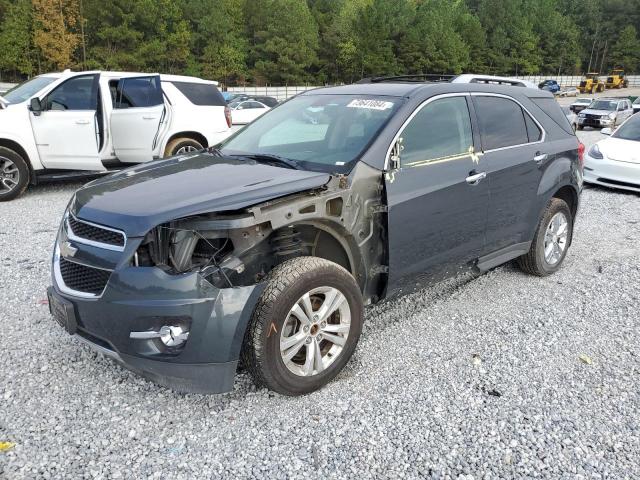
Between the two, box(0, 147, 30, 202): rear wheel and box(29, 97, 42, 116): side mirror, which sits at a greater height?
box(29, 97, 42, 116): side mirror

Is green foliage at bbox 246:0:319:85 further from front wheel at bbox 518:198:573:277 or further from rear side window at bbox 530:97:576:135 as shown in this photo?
front wheel at bbox 518:198:573:277

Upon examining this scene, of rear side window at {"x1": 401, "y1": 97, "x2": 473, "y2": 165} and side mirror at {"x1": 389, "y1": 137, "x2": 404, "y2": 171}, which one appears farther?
rear side window at {"x1": 401, "y1": 97, "x2": 473, "y2": 165}

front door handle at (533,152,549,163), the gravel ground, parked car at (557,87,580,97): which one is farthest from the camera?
parked car at (557,87,580,97)

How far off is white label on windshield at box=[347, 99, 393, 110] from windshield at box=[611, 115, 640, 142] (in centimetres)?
805

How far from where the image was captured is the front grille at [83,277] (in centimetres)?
277

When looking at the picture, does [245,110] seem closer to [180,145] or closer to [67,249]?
[180,145]

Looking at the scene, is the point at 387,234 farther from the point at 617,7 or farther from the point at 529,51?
the point at 617,7

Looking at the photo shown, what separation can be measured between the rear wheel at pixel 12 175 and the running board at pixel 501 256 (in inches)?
268

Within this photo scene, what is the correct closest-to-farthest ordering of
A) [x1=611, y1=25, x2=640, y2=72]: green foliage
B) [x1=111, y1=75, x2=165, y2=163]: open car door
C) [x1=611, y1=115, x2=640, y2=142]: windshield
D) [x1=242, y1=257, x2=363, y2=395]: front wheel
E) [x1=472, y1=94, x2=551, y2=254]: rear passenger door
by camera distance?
[x1=242, y1=257, x2=363, y2=395]: front wheel < [x1=472, y1=94, x2=551, y2=254]: rear passenger door < [x1=111, y1=75, x2=165, y2=163]: open car door < [x1=611, y1=115, x2=640, y2=142]: windshield < [x1=611, y1=25, x2=640, y2=72]: green foliage

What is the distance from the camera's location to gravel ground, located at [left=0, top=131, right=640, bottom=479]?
255 cm

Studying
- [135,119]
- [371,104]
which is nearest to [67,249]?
[371,104]

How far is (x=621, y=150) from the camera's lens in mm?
9445

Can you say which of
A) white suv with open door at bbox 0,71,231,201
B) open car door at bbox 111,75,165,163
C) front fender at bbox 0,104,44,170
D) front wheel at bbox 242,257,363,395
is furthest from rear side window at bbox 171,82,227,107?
front wheel at bbox 242,257,363,395

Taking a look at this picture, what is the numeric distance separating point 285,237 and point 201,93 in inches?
294
